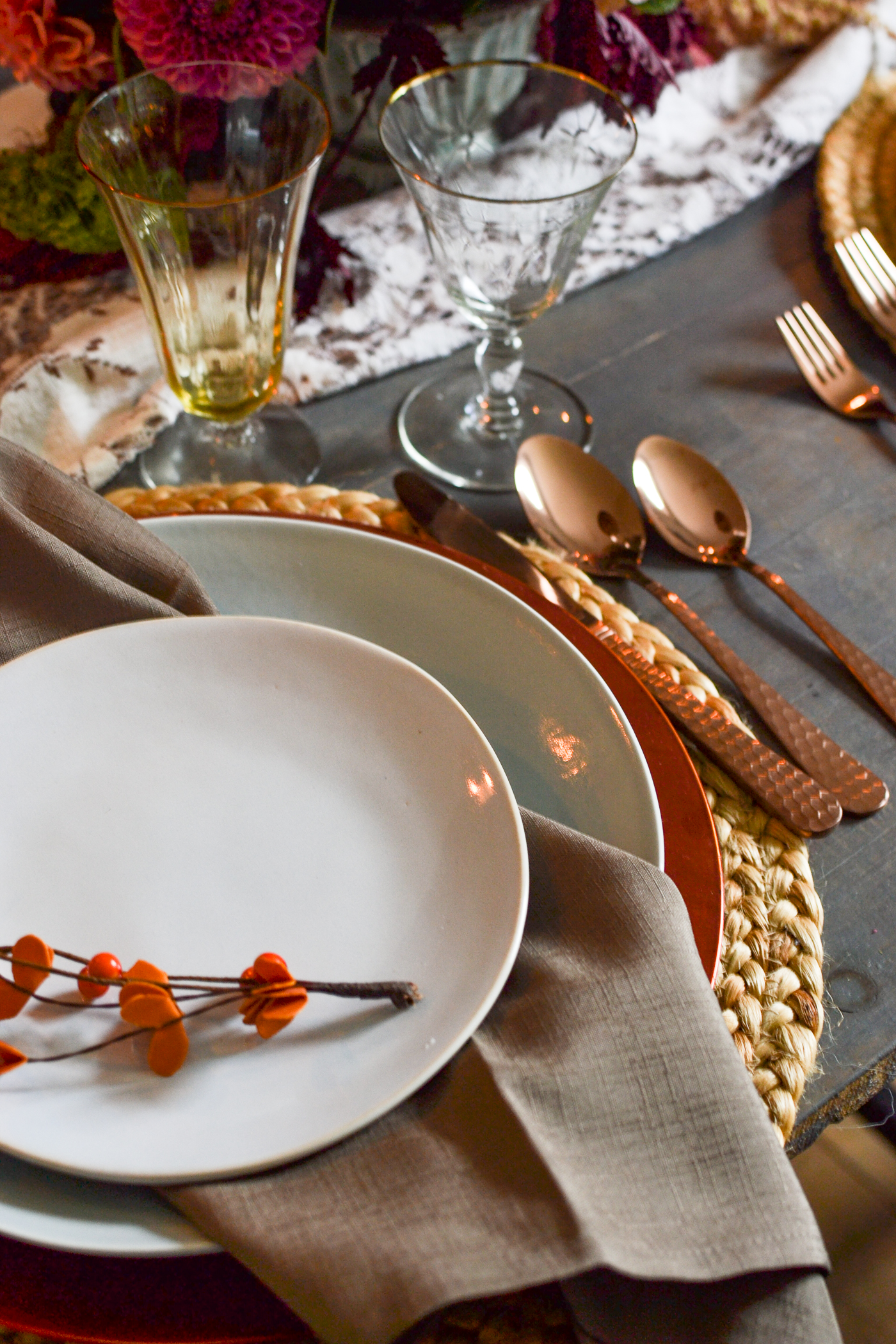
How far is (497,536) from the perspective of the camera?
0.53 meters

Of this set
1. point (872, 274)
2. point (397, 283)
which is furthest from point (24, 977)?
point (872, 274)

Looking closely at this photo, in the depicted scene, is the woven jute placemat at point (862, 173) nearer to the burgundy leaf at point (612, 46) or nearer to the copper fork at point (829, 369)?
the copper fork at point (829, 369)

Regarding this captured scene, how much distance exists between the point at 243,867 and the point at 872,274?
2.21 ft

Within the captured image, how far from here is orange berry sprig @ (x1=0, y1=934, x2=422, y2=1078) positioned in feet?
0.95

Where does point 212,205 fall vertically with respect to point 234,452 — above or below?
above

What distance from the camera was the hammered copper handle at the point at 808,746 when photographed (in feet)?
1.57

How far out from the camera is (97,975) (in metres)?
0.30

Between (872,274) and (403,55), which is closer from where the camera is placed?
(403,55)

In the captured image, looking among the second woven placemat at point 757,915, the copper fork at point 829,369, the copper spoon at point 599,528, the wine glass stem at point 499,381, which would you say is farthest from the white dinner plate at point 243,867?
the copper fork at point 829,369

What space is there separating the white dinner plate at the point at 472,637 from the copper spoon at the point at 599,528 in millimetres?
147

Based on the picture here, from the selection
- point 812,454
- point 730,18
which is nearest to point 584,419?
point 812,454

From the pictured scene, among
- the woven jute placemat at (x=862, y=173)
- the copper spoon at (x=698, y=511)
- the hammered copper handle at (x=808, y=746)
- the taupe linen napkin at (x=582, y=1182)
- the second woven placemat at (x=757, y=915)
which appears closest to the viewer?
the taupe linen napkin at (x=582, y=1182)

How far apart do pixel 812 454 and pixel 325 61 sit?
429mm

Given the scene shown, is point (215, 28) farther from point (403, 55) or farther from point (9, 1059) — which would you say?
point (9, 1059)
